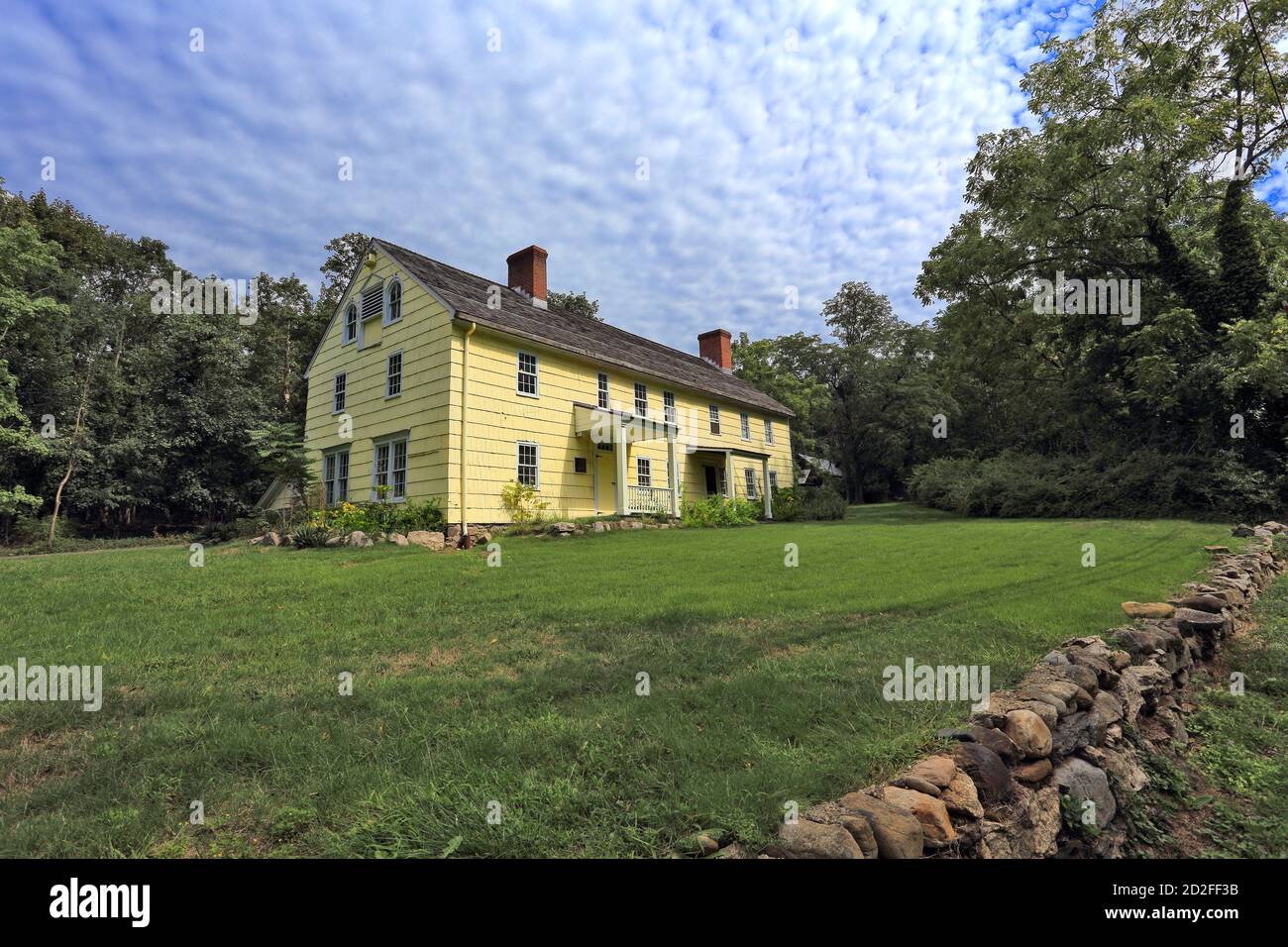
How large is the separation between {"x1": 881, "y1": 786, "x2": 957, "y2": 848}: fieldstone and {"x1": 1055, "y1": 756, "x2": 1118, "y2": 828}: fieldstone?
3.62 ft

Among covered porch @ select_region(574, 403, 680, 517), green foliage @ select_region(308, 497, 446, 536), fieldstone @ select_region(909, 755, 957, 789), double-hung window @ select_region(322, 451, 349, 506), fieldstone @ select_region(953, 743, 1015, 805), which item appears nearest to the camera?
fieldstone @ select_region(909, 755, 957, 789)

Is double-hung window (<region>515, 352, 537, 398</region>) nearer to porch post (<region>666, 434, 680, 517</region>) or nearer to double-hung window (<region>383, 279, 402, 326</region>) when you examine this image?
double-hung window (<region>383, 279, 402, 326</region>)

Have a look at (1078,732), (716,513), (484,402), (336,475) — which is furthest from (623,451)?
(1078,732)

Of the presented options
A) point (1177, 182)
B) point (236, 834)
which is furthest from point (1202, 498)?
point (236, 834)

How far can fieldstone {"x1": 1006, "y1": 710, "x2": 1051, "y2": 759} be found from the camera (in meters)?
3.17

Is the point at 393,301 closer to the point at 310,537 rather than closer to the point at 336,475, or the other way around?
the point at 336,475

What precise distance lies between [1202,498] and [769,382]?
75.8ft

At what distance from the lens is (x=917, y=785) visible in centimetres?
267

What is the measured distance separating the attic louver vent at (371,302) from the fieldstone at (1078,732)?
1847cm

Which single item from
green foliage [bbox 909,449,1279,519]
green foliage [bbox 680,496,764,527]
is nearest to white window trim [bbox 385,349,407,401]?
green foliage [bbox 680,496,764,527]

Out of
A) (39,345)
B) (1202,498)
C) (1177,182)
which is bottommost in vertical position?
(1202,498)

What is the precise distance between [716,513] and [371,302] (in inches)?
494

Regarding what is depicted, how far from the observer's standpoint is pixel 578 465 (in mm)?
18344
